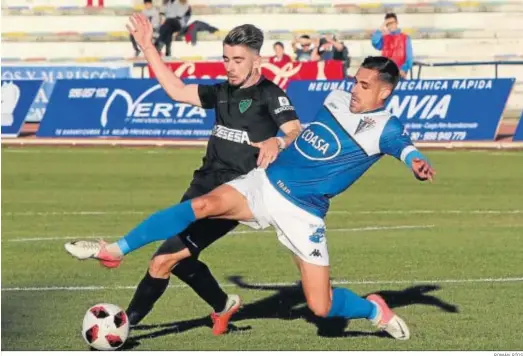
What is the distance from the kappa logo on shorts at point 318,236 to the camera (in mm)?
8539

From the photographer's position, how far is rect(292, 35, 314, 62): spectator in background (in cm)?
3316

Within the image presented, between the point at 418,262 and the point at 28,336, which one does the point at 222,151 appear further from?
the point at 418,262

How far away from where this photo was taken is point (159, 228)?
819 cm

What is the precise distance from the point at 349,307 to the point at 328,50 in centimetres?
2506

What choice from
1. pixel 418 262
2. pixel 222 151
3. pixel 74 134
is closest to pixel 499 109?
pixel 74 134

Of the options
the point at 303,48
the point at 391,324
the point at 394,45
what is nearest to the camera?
the point at 391,324

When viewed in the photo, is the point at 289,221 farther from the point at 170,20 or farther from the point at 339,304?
the point at 170,20

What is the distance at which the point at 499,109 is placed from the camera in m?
26.7

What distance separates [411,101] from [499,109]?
6.32ft

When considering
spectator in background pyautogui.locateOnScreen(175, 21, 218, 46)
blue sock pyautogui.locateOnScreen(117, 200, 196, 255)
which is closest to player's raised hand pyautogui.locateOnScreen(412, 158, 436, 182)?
blue sock pyautogui.locateOnScreen(117, 200, 196, 255)

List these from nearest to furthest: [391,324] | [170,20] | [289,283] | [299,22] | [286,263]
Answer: [391,324], [289,283], [286,263], [170,20], [299,22]

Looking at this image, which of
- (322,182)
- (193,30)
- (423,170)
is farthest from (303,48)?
(423,170)

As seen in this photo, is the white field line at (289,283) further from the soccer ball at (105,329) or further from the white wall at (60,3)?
the white wall at (60,3)

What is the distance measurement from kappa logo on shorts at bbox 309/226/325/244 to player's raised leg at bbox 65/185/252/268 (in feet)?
1.70
